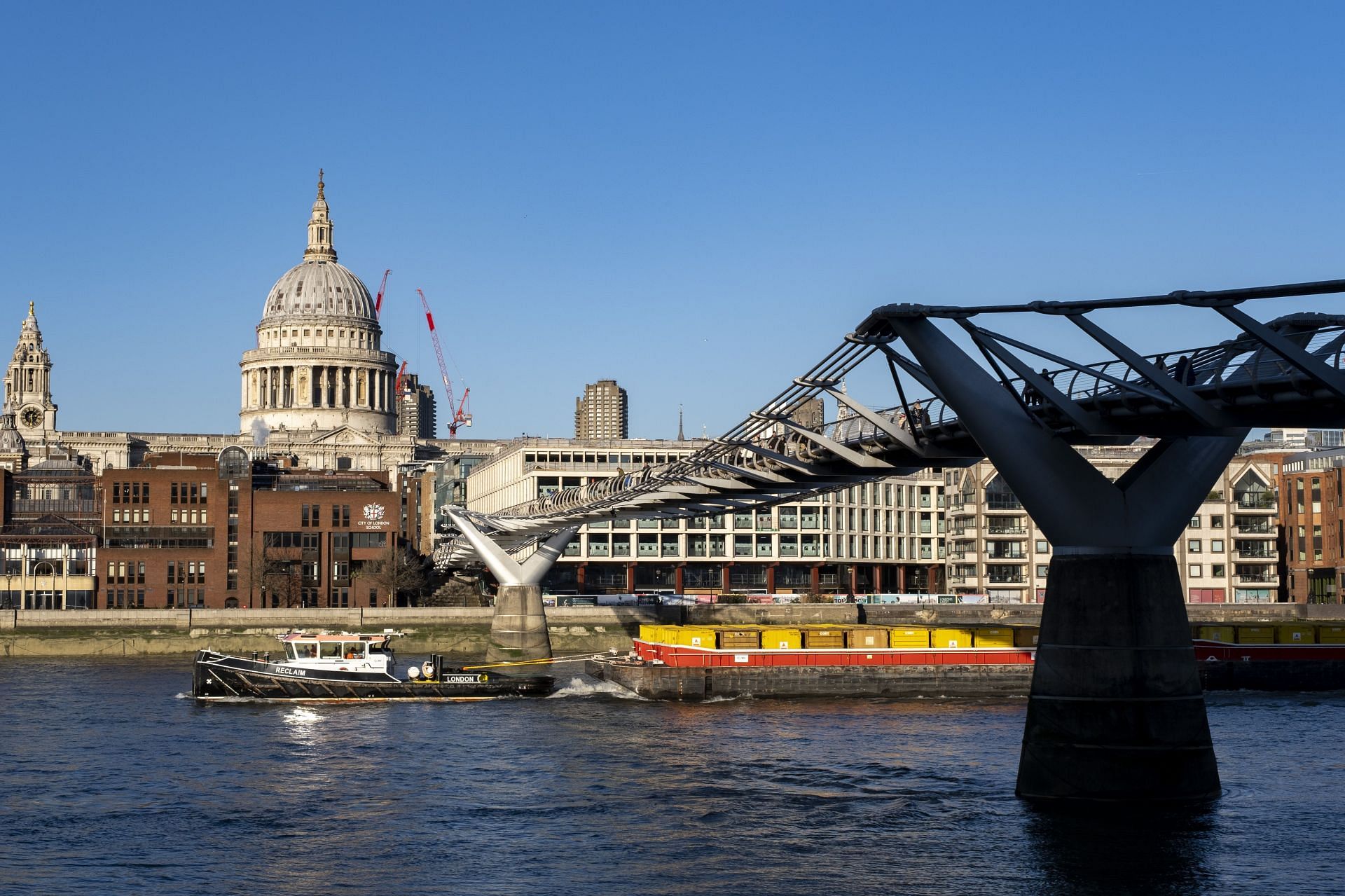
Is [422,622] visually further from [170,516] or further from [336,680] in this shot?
[336,680]

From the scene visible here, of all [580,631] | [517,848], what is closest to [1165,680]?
Result: [517,848]

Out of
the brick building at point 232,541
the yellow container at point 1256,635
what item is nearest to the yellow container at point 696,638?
the yellow container at point 1256,635

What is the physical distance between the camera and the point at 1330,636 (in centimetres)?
8706

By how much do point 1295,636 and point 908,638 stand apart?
20141 mm

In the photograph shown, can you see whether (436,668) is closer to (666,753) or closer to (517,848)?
(666,753)

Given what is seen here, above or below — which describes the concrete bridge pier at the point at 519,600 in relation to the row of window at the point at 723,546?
below

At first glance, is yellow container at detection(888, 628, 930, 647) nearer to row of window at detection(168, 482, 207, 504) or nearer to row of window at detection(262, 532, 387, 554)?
row of window at detection(262, 532, 387, 554)

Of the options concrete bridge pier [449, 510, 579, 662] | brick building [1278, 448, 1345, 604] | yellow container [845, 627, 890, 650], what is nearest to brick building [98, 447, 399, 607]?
concrete bridge pier [449, 510, 579, 662]

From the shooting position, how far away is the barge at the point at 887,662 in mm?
76812

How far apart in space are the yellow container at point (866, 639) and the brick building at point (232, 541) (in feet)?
196

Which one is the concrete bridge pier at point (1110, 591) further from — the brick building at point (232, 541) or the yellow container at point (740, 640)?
the brick building at point (232, 541)

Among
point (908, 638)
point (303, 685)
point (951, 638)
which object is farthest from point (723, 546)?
point (303, 685)

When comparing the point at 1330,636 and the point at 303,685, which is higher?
the point at 1330,636

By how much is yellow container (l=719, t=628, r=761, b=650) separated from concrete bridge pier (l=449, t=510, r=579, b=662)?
1757 cm
